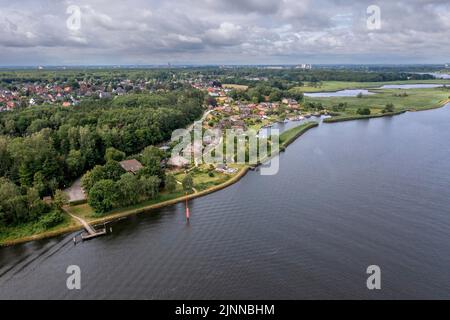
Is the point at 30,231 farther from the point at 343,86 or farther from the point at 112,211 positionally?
the point at 343,86

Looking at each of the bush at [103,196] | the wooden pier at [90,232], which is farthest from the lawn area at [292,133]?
the wooden pier at [90,232]

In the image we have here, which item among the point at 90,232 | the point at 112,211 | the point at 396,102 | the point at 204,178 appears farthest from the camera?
the point at 396,102

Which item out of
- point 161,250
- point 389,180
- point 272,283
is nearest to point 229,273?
point 272,283

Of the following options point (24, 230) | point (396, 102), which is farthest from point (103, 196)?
point (396, 102)

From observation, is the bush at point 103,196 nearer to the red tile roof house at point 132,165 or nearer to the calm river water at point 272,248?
the calm river water at point 272,248

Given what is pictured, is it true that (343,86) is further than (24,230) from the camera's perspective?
Yes

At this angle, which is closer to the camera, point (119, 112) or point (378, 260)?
point (378, 260)
